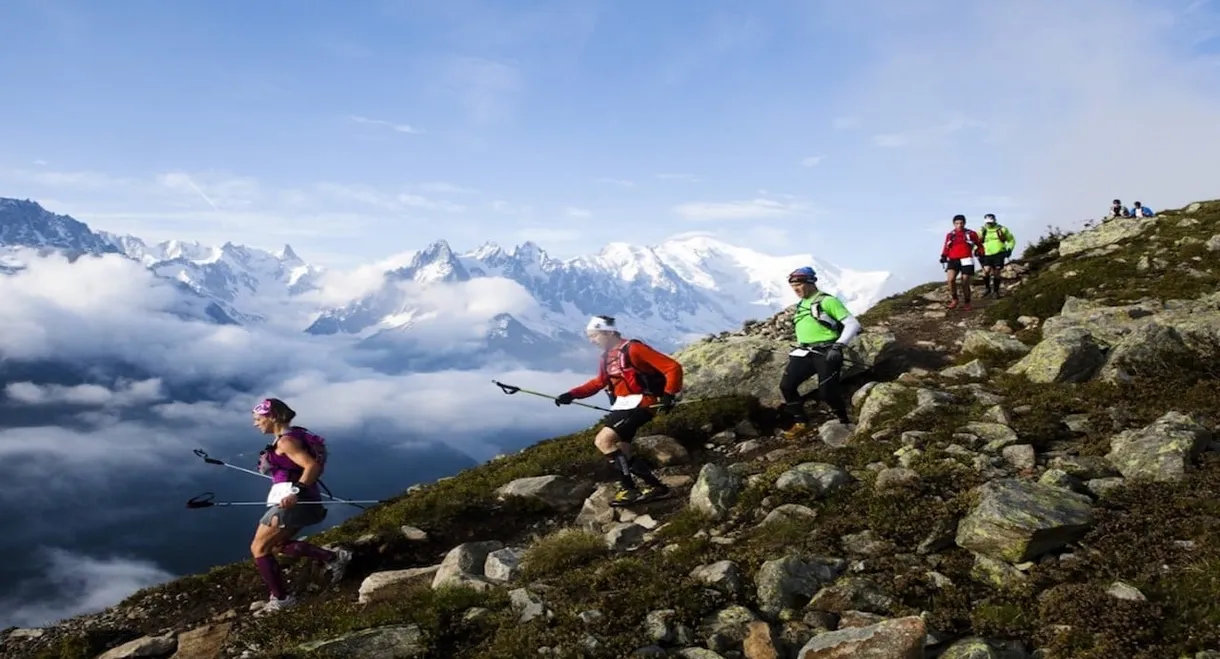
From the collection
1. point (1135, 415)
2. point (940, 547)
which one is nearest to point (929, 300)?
point (1135, 415)

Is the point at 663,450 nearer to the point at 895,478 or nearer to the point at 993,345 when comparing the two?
the point at 895,478

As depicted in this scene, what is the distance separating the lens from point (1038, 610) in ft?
21.7

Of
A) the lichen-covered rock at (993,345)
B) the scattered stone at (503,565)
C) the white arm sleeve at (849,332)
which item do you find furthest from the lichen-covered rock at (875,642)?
the lichen-covered rock at (993,345)

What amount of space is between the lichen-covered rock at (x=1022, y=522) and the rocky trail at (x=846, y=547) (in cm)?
3

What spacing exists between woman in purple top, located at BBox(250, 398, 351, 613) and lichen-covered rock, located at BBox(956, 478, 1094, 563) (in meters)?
8.24

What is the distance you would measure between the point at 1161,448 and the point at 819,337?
6314 mm

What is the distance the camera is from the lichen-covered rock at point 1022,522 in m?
7.43

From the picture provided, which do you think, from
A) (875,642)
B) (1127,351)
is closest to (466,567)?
(875,642)

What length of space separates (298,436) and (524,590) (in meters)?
4.28

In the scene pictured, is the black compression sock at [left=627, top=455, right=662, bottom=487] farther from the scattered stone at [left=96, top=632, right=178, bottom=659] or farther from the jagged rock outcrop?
the jagged rock outcrop

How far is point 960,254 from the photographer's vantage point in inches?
1002

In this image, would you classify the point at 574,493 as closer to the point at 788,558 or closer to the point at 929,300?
the point at 788,558

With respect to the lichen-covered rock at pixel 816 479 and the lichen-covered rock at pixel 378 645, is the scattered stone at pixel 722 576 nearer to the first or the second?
the lichen-covered rock at pixel 816 479

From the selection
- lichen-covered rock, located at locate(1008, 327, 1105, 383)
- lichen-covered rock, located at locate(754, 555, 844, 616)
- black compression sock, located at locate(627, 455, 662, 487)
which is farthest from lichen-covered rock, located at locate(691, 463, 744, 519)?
lichen-covered rock, located at locate(1008, 327, 1105, 383)
